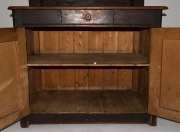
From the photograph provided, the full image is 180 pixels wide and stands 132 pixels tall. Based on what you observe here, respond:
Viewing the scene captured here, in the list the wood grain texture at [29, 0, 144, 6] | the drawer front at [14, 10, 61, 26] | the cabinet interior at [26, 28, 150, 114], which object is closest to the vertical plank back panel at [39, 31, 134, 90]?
the cabinet interior at [26, 28, 150, 114]

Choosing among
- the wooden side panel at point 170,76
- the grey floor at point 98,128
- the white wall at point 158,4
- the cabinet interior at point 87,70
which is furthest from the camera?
the white wall at point 158,4

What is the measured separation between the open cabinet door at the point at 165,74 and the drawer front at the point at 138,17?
73 millimetres

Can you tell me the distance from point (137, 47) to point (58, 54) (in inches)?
32.8

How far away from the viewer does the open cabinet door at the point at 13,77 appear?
1553 millimetres

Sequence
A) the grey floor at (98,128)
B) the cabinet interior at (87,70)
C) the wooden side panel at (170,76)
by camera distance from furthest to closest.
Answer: the cabinet interior at (87,70)
the grey floor at (98,128)
the wooden side panel at (170,76)

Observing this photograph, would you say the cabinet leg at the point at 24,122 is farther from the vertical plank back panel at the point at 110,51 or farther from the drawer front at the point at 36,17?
the vertical plank back panel at the point at 110,51

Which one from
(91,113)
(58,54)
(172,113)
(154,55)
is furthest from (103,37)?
(172,113)

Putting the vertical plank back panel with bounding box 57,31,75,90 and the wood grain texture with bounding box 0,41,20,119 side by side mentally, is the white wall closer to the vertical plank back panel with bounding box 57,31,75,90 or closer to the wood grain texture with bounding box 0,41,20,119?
the vertical plank back panel with bounding box 57,31,75,90

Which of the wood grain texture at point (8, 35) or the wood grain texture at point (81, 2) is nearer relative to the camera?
the wood grain texture at point (8, 35)

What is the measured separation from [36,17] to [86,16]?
0.39 meters

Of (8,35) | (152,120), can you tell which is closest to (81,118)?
(152,120)

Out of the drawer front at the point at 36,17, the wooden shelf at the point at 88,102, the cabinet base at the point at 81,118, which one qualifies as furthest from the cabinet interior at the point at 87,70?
the drawer front at the point at 36,17

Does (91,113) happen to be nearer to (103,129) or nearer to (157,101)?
(103,129)

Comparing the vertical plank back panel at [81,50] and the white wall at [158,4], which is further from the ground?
the white wall at [158,4]
